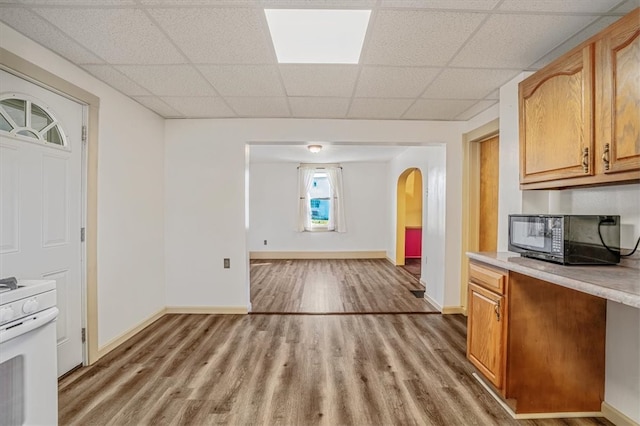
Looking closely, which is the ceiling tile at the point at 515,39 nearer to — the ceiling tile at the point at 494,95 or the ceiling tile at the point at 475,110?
Answer: the ceiling tile at the point at 494,95

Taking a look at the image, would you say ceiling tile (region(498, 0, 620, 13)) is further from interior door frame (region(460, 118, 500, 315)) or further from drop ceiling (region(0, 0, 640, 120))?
interior door frame (region(460, 118, 500, 315))

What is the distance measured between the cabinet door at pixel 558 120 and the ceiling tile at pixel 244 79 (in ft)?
6.05

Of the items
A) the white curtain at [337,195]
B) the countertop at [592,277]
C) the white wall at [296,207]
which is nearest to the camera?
the countertop at [592,277]

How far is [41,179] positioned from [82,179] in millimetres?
328

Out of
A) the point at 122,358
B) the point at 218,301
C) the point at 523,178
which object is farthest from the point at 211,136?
the point at 523,178

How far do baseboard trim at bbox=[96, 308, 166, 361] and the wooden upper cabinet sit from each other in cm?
364

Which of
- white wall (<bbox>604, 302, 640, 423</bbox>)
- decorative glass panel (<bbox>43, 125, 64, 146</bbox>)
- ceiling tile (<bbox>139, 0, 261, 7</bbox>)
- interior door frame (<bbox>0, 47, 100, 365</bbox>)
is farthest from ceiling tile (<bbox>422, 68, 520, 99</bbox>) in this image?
decorative glass panel (<bbox>43, 125, 64, 146</bbox>)

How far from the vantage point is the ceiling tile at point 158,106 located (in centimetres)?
282

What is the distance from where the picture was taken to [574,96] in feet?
5.42

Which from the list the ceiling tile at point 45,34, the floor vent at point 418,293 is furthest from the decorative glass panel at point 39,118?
the floor vent at point 418,293

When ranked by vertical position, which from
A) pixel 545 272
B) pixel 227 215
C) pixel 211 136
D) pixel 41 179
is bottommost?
pixel 545 272

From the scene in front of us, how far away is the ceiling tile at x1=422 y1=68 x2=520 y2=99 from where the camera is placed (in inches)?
88.7

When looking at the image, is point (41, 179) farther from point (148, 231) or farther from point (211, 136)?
point (211, 136)

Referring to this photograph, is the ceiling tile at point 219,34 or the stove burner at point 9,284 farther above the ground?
the ceiling tile at point 219,34
